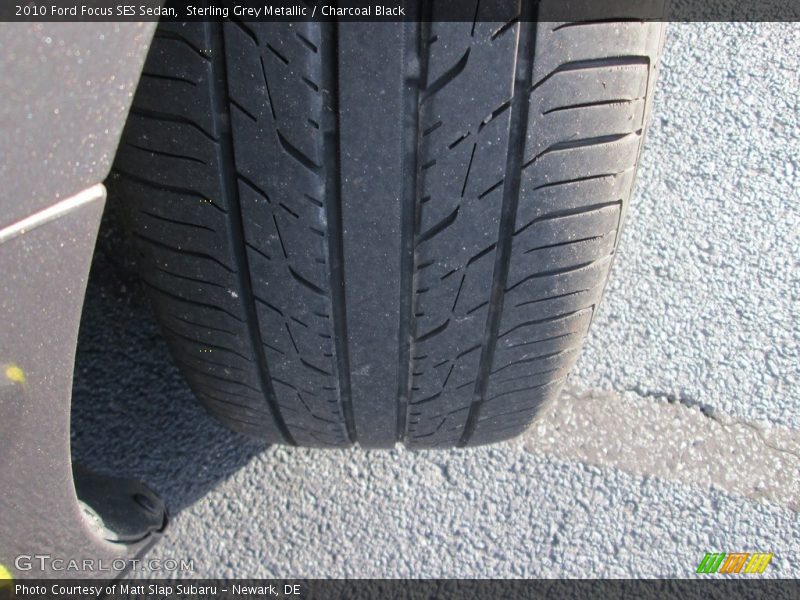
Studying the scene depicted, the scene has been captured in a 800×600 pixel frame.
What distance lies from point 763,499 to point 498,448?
420 mm

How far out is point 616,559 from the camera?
1093 millimetres

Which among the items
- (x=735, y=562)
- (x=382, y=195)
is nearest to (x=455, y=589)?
(x=735, y=562)

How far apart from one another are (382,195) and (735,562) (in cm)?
83

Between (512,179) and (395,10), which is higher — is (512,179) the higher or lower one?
the lower one

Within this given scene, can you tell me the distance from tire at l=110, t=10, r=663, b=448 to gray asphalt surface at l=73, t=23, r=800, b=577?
0.31m

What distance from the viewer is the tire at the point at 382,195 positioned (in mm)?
612

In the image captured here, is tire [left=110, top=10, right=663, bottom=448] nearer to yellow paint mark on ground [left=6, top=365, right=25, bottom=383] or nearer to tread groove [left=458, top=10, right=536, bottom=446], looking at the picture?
tread groove [left=458, top=10, right=536, bottom=446]

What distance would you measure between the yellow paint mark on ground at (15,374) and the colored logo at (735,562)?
0.96 metres

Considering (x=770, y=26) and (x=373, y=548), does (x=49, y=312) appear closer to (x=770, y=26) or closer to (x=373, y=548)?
(x=373, y=548)

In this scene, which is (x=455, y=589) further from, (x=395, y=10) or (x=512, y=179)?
(x=395, y=10)

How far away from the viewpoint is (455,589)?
1063 mm

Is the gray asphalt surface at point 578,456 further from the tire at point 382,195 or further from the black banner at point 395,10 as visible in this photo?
the black banner at point 395,10

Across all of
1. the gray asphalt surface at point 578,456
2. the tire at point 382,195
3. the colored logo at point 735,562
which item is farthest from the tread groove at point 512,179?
the colored logo at point 735,562

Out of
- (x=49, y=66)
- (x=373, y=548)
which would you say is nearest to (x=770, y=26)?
(x=373, y=548)
